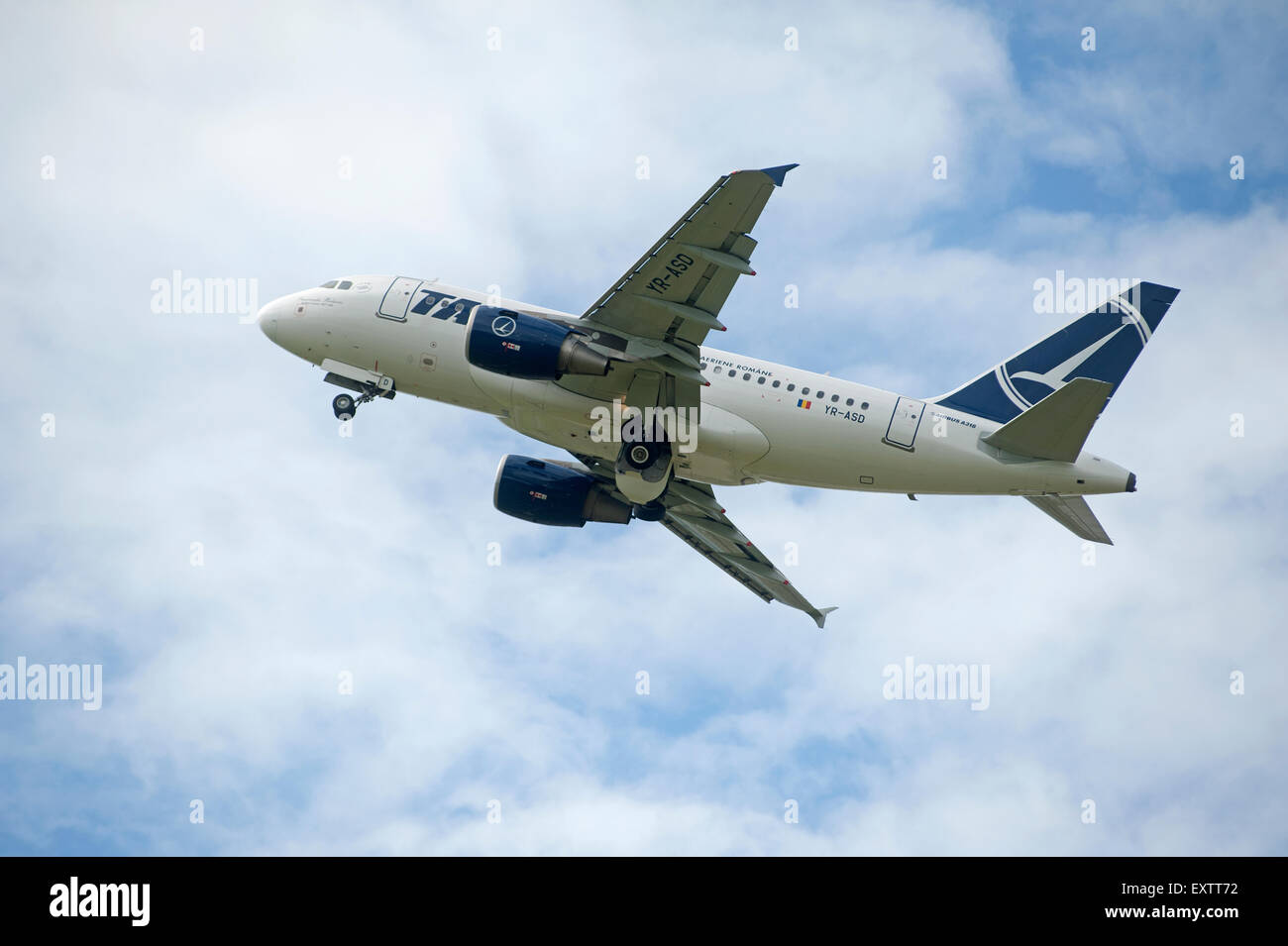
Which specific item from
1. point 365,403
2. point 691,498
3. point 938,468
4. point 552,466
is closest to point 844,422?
point 938,468

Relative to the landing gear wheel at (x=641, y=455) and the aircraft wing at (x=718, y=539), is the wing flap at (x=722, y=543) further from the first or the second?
the landing gear wheel at (x=641, y=455)

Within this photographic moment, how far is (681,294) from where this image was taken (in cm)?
3272

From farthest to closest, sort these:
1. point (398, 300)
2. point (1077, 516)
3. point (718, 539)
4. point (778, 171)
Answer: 1. point (718, 539)
2. point (398, 300)
3. point (1077, 516)
4. point (778, 171)

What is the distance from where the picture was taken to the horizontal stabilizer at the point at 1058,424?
105ft

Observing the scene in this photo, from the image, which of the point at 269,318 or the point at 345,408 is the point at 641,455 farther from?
the point at 269,318

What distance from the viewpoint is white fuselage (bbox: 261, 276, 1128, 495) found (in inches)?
1362

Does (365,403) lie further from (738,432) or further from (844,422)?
(844,422)

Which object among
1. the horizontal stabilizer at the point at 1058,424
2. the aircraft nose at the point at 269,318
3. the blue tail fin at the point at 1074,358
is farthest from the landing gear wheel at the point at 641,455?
the aircraft nose at the point at 269,318

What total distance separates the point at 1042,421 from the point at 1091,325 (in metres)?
5.27

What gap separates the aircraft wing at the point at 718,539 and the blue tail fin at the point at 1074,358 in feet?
29.1

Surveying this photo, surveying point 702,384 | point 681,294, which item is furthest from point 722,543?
point 681,294

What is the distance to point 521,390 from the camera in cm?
3584

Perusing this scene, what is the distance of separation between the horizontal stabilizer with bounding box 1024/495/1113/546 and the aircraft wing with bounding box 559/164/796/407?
1048 centimetres

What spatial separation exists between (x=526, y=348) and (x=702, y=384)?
5.10 m
